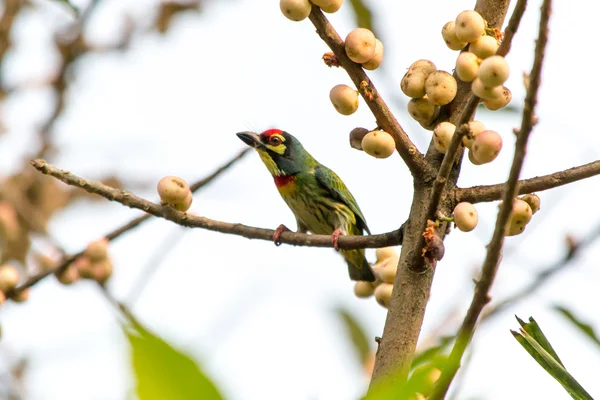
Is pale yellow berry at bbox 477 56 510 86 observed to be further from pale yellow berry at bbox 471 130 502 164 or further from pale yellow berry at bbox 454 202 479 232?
pale yellow berry at bbox 454 202 479 232

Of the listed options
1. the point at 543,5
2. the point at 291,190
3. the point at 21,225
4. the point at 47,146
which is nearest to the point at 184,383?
Result: the point at 543,5

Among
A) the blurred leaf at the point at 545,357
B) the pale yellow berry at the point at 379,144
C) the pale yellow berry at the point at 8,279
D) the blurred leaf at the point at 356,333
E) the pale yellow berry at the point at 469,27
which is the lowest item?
the pale yellow berry at the point at 8,279

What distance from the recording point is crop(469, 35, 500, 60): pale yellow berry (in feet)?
6.53

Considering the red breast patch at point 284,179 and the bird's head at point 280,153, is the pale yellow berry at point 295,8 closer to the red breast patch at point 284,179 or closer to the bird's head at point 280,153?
the bird's head at point 280,153

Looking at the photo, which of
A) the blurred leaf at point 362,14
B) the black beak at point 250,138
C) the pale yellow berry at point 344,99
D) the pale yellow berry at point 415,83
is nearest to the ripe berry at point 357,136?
the pale yellow berry at point 344,99

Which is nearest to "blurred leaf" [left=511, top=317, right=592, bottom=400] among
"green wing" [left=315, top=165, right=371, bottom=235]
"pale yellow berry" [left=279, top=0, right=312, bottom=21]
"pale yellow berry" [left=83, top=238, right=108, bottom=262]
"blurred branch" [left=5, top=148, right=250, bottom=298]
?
"pale yellow berry" [left=279, top=0, right=312, bottom=21]

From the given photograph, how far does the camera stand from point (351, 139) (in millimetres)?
2334

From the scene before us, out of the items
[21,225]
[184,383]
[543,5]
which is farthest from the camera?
[21,225]

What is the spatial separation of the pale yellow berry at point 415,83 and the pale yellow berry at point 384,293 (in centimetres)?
79

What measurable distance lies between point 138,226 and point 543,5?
165cm

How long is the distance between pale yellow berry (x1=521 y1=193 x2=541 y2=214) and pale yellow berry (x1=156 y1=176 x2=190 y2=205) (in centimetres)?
96

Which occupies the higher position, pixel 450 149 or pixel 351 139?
pixel 351 139

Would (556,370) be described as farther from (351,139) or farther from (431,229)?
(351,139)

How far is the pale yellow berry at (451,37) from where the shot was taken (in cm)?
210
